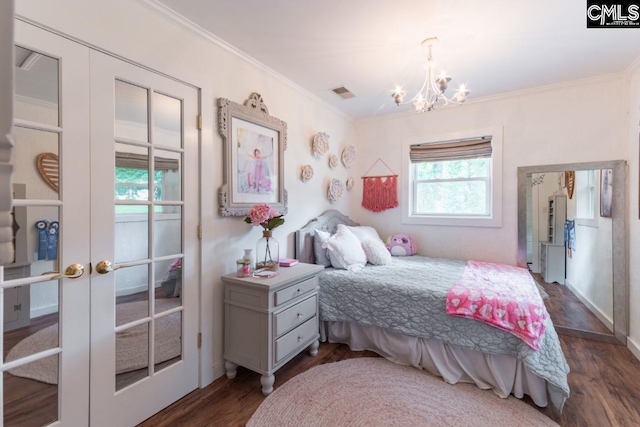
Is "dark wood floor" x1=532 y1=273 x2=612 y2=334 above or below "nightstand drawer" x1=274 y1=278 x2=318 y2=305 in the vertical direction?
below

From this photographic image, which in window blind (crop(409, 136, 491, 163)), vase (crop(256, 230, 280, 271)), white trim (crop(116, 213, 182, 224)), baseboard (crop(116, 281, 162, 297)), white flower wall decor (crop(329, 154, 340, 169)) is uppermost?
window blind (crop(409, 136, 491, 163))

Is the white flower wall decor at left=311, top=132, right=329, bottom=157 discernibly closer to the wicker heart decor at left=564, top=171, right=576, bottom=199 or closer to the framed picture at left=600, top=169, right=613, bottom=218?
the wicker heart decor at left=564, top=171, right=576, bottom=199

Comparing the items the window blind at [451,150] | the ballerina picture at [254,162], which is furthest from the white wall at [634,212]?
the ballerina picture at [254,162]

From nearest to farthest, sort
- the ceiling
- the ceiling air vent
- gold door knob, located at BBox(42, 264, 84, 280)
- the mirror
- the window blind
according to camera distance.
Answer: gold door knob, located at BBox(42, 264, 84, 280) < the ceiling < the mirror < the ceiling air vent < the window blind

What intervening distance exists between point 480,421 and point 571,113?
299 centimetres

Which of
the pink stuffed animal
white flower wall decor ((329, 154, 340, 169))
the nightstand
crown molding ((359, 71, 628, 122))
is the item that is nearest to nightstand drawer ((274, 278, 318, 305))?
the nightstand

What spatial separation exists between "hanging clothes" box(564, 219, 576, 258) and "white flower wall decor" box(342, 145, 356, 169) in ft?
8.07

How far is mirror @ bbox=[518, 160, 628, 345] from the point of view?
2613 mm

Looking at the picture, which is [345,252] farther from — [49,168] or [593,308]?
[593,308]

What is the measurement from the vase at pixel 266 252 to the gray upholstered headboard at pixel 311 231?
0.55m

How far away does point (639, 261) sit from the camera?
2.36m

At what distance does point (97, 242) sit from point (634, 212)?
404 centimetres

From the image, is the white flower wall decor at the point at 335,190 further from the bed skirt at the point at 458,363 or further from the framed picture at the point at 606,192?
the framed picture at the point at 606,192

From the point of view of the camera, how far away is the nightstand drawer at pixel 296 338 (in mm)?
1980
